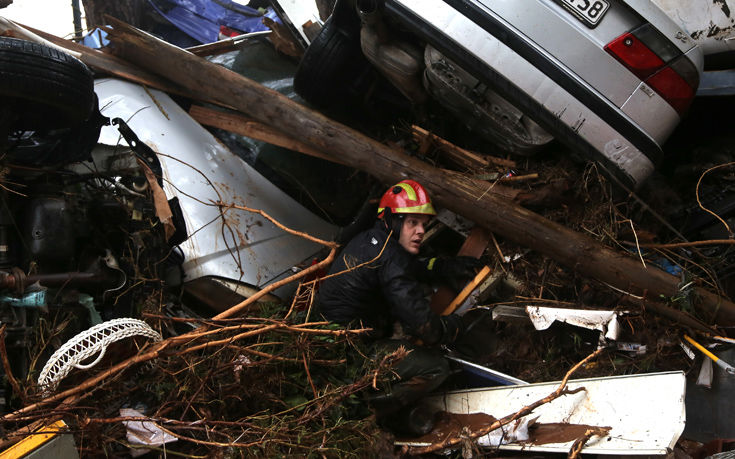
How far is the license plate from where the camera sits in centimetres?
284

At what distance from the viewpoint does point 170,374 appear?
8.63 feet

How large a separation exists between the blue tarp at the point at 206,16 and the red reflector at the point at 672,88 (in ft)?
15.4

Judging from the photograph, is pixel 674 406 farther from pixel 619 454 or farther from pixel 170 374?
pixel 170 374

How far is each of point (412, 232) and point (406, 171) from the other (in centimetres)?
40

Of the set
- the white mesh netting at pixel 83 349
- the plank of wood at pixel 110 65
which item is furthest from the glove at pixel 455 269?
the plank of wood at pixel 110 65

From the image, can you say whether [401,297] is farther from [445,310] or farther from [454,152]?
[454,152]

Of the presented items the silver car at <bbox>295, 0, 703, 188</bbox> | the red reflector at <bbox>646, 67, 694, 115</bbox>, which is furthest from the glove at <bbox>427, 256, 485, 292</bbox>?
the red reflector at <bbox>646, 67, 694, 115</bbox>

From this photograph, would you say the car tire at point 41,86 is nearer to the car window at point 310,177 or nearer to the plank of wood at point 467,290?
the car window at point 310,177

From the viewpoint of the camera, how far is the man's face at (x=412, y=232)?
344 centimetres

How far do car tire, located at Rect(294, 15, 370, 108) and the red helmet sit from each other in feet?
3.45

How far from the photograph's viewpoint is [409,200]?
3.35m

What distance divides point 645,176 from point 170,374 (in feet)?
9.11

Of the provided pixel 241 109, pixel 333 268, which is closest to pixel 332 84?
pixel 241 109

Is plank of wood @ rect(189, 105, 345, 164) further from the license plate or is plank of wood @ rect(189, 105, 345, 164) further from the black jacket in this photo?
the license plate
